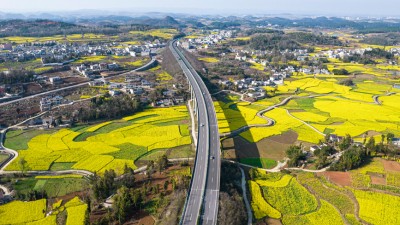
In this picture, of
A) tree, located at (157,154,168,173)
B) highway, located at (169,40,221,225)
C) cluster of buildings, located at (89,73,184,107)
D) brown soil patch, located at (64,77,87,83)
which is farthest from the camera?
brown soil patch, located at (64,77,87,83)

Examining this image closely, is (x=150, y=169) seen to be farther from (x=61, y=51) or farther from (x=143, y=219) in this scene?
(x=61, y=51)

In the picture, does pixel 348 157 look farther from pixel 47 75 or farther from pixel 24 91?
pixel 47 75

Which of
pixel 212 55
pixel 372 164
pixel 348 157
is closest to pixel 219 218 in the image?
pixel 348 157

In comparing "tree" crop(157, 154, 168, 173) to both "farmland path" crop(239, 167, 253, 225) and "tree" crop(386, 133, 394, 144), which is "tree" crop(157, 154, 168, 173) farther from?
"tree" crop(386, 133, 394, 144)

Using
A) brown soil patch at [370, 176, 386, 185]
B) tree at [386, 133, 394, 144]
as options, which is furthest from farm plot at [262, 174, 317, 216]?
tree at [386, 133, 394, 144]

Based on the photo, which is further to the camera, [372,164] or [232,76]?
[232,76]

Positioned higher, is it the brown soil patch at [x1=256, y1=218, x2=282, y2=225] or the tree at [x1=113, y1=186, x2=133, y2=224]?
the tree at [x1=113, y1=186, x2=133, y2=224]
